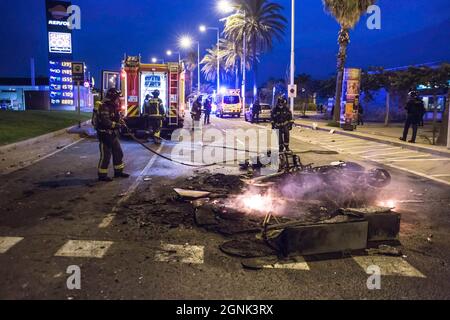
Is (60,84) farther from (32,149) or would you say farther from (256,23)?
(32,149)

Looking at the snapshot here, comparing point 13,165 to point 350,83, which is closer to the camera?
point 13,165

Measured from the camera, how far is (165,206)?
22.9 ft

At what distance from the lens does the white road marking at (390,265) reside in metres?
4.47

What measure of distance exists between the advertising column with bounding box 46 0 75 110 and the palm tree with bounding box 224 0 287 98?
721 inches

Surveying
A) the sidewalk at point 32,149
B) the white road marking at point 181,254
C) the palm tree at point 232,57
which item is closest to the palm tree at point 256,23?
the palm tree at point 232,57

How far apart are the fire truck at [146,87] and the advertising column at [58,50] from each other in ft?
106

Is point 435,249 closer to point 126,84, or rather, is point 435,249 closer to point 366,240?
point 366,240

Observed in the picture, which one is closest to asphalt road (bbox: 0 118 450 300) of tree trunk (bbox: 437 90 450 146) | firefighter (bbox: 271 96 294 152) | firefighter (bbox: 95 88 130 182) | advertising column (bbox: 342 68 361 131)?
firefighter (bbox: 95 88 130 182)

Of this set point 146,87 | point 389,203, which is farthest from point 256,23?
point 389,203

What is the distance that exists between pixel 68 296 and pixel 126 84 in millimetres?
15530

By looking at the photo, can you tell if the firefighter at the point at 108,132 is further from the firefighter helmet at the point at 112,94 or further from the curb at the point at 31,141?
the curb at the point at 31,141

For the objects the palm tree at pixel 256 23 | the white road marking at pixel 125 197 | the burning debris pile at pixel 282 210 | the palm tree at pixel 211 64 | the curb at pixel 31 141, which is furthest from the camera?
the palm tree at pixel 211 64

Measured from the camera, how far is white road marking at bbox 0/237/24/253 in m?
4.97
